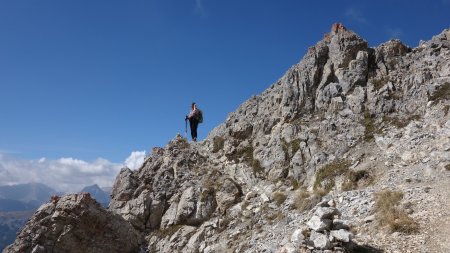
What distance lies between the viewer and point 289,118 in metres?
36.0

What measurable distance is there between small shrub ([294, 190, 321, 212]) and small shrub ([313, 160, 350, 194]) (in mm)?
875

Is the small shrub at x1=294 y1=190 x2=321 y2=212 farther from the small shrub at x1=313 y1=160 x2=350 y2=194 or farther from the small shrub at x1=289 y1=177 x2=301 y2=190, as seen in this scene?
the small shrub at x1=289 y1=177 x2=301 y2=190

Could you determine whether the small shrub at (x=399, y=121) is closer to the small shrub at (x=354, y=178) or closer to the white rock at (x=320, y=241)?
the small shrub at (x=354, y=178)

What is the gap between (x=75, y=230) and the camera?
28.4 meters

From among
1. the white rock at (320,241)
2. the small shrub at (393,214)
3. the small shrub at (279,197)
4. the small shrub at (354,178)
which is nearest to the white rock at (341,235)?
the white rock at (320,241)

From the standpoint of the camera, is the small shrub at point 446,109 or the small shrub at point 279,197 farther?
the small shrub at point 279,197

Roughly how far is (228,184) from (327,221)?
15.3 metres

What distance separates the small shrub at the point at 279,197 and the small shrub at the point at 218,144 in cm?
1074

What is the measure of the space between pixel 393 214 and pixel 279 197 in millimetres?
10366

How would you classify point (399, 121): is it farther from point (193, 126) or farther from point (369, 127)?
point (193, 126)

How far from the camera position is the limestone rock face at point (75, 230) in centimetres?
2759

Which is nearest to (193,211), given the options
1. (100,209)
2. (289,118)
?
(100,209)

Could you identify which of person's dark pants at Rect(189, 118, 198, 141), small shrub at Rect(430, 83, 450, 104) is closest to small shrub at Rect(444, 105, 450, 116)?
small shrub at Rect(430, 83, 450, 104)

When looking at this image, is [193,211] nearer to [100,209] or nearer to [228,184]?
[228,184]
